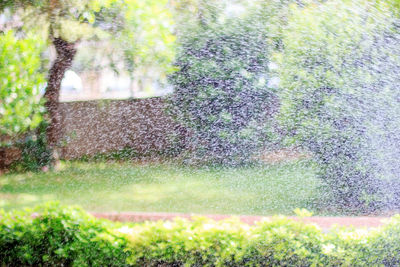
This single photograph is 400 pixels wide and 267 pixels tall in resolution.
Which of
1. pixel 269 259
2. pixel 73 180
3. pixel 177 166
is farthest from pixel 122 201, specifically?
pixel 269 259

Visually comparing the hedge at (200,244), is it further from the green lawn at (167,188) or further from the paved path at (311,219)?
the green lawn at (167,188)

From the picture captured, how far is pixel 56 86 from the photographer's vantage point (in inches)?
245

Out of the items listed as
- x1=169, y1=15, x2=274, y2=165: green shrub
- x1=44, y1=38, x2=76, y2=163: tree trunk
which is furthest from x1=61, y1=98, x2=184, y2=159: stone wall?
x1=169, y1=15, x2=274, y2=165: green shrub

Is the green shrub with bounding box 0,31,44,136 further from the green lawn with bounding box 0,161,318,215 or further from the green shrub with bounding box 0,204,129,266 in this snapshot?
the green shrub with bounding box 0,204,129,266

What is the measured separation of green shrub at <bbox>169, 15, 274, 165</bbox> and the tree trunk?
1.38 metres

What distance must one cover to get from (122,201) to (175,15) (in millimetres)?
2511

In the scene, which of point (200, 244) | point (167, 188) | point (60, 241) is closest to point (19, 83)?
point (167, 188)

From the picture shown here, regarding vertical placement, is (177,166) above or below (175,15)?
below

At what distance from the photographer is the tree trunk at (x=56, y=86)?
6156mm

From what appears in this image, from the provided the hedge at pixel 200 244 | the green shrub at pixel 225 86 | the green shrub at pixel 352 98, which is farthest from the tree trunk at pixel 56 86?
the hedge at pixel 200 244

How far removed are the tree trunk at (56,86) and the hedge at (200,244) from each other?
→ 136 inches

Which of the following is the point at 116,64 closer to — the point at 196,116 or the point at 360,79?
the point at 196,116

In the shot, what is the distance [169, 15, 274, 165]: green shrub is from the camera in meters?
5.82

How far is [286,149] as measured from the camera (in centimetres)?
625
